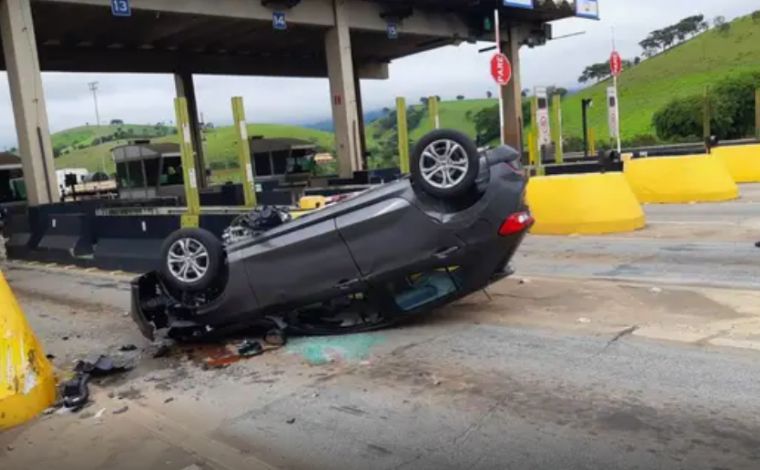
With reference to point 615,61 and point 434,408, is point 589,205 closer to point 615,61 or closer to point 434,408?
point 434,408

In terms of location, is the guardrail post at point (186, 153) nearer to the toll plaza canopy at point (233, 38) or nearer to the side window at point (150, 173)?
the toll plaza canopy at point (233, 38)

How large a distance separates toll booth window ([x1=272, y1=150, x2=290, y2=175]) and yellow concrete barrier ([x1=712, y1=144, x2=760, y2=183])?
732 inches

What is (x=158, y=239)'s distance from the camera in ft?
38.0

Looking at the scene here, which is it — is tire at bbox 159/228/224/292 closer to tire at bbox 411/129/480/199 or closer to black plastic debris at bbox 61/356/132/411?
black plastic debris at bbox 61/356/132/411

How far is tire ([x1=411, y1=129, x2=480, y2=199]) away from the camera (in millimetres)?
5910

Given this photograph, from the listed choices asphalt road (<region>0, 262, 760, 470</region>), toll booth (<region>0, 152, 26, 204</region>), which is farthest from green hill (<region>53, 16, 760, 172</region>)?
asphalt road (<region>0, 262, 760, 470</region>)

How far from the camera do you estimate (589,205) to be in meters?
11.5

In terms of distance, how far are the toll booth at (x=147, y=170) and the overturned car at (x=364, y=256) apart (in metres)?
20.1

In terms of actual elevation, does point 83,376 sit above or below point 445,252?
below

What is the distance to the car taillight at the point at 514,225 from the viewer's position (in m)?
6.02

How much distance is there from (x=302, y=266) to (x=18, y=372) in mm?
2320

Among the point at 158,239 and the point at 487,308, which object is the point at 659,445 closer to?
the point at 487,308

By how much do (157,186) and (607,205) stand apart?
61.4 ft

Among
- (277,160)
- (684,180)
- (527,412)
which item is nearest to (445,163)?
(527,412)
